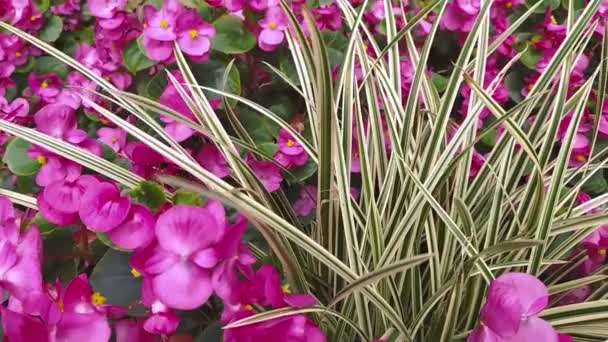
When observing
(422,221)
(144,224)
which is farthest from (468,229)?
(144,224)

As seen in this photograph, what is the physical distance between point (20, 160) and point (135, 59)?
245 mm

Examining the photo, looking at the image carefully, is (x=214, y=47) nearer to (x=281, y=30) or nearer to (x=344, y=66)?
(x=281, y=30)

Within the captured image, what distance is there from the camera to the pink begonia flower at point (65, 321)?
21.4 inches

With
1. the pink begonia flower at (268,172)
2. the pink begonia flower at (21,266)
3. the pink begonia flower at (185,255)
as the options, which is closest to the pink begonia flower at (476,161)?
the pink begonia flower at (268,172)

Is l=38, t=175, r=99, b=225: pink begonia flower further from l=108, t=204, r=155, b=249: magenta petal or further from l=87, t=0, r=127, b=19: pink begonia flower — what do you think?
l=87, t=0, r=127, b=19: pink begonia flower

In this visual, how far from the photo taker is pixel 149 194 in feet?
2.13

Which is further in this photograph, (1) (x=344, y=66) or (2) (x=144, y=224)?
(1) (x=344, y=66)

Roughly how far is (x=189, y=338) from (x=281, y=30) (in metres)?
0.50

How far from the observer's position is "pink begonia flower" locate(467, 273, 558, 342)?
54 centimetres

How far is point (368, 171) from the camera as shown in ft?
2.55

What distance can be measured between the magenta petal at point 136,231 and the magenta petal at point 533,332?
341 millimetres

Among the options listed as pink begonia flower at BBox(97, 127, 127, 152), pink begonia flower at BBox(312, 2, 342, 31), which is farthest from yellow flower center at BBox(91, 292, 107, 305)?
pink begonia flower at BBox(312, 2, 342, 31)

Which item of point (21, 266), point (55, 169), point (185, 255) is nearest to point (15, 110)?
point (55, 169)

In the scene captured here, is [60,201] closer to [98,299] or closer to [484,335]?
[98,299]
